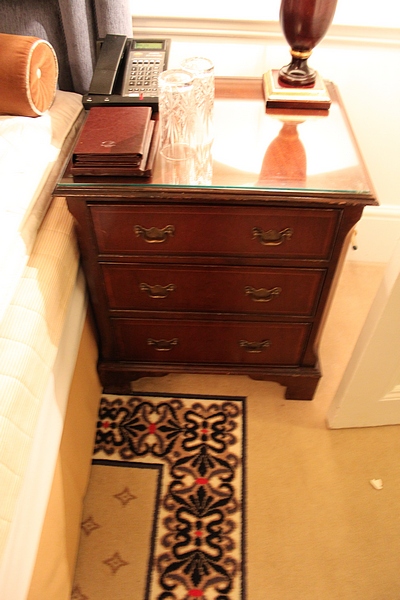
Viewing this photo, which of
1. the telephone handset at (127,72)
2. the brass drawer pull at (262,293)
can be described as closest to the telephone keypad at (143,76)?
the telephone handset at (127,72)

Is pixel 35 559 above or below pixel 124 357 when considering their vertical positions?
below

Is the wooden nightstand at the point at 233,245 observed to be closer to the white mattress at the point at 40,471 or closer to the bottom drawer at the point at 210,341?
the bottom drawer at the point at 210,341

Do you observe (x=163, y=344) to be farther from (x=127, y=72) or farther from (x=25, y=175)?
(x=127, y=72)

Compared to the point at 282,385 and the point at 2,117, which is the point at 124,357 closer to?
the point at 282,385

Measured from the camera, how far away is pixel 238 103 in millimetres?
1306

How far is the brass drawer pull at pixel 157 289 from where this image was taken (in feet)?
4.23

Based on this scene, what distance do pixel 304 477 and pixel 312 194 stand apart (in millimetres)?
838

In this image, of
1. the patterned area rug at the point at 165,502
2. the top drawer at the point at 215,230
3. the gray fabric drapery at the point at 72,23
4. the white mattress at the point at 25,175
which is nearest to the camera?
the white mattress at the point at 25,175

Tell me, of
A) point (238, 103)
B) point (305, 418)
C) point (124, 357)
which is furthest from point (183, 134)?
point (305, 418)

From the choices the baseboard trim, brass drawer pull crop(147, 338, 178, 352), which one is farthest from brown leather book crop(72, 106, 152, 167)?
the baseboard trim

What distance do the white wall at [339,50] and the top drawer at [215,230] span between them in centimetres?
57

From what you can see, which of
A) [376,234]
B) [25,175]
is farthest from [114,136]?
[376,234]

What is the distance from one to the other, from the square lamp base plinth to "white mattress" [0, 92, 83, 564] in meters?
0.57

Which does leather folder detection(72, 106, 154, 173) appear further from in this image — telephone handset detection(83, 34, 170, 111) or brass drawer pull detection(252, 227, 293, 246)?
brass drawer pull detection(252, 227, 293, 246)
